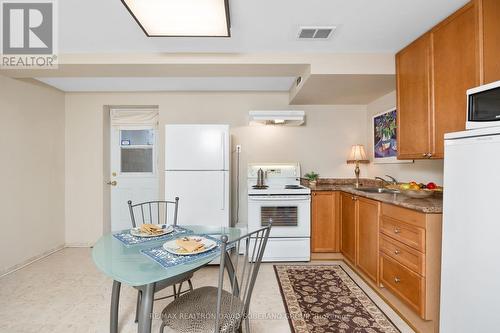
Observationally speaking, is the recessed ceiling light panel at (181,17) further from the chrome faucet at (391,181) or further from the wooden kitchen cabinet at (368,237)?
the chrome faucet at (391,181)

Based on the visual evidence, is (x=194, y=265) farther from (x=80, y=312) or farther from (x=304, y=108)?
(x=304, y=108)

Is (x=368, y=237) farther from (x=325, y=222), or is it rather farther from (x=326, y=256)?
(x=326, y=256)

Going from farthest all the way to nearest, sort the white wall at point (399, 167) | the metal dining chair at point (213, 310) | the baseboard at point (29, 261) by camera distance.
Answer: the baseboard at point (29, 261), the white wall at point (399, 167), the metal dining chair at point (213, 310)

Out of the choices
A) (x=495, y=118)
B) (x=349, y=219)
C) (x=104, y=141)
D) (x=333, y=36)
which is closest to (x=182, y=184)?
(x=104, y=141)

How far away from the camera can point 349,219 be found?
2.96 meters

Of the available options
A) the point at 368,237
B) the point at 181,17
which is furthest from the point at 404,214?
the point at 181,17

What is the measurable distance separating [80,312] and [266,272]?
176cm

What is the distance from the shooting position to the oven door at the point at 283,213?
3160mm

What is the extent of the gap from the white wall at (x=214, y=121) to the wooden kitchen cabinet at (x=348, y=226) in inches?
34.2

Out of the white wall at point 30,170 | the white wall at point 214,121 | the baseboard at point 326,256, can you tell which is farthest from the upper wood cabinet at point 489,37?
the white wall at point 30,170

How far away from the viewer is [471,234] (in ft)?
4.34

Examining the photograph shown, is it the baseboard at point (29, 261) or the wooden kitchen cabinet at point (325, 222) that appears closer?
the baseboard at point (29, 261)

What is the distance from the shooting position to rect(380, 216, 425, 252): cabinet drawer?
1743 millimetres

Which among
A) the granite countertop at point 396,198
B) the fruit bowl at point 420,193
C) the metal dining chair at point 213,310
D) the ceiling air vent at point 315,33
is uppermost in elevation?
the ceiling air vent at point 315,33
